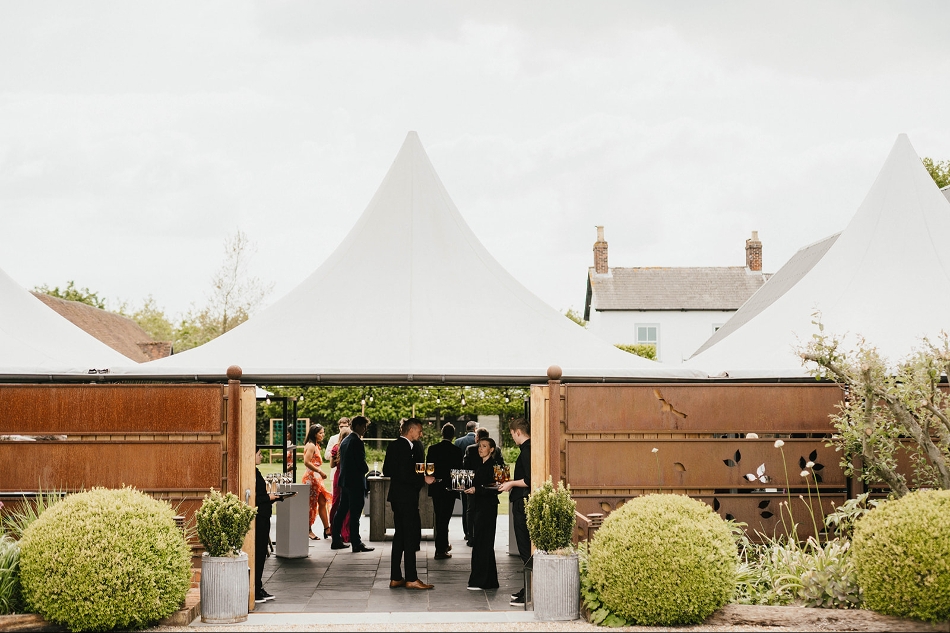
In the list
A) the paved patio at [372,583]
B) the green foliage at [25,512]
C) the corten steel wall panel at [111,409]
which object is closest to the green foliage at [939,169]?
the paved patio at [372,583]

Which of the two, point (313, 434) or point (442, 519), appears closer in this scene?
point (442, 519)

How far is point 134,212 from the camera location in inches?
1457

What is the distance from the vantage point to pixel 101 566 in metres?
5.30

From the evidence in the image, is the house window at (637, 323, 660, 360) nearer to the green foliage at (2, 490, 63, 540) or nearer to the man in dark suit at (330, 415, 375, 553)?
the man in dark suit at (330, 415, 375, 553)

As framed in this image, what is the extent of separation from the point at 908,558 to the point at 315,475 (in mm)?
7835

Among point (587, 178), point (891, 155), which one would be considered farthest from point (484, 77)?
point (587, 178)

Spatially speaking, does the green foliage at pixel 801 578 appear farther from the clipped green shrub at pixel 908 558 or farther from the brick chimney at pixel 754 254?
the brick chimney at pixel 754 254

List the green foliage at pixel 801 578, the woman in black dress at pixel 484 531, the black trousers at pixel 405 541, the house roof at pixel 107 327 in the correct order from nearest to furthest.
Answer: the green foliage at pixel 801 578 → the woman in black dress at pixel 484 531 → the black trousers at pixel 405 541 → the house roof at pixel 107 327

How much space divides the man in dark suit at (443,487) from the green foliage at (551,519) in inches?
143

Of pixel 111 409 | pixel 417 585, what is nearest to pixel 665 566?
pixel 417 585

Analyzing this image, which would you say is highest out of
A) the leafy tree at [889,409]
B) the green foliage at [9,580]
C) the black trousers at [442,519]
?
the leafy tree at [889,409]

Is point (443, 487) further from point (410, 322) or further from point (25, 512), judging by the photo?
point (25, 512)

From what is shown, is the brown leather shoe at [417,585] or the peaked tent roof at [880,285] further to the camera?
the peaked tent roof at [880,285]

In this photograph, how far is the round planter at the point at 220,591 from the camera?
6039 mm
